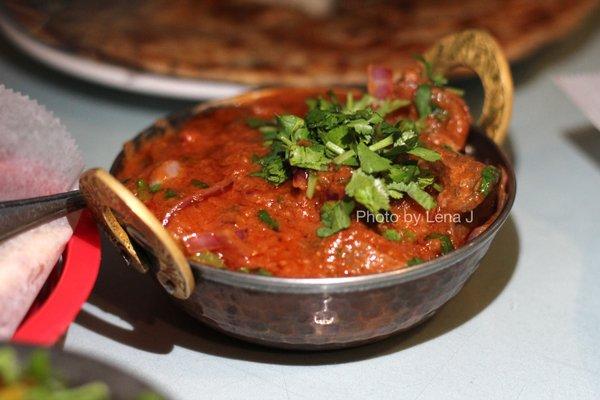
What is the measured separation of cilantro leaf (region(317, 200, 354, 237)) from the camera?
1.64 metres

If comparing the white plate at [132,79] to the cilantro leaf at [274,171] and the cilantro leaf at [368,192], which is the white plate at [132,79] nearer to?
the cilantro leaf at [274,171]

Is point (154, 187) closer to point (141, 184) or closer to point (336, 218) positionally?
point (141, 184)

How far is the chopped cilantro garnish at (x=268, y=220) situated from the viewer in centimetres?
168

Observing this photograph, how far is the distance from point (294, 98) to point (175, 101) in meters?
0.85

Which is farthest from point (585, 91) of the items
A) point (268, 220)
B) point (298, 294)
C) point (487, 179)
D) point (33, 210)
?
point (33, 210)

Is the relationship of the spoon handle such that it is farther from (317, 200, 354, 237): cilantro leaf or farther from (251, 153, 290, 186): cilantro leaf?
(317, 200, 354, 237): cilantro leaf

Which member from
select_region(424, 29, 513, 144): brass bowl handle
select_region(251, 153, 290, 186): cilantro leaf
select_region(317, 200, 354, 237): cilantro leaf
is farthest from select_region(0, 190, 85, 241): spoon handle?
select_region(424, 29, 513, 144): brass bowl handle

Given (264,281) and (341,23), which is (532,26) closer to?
(341,23)

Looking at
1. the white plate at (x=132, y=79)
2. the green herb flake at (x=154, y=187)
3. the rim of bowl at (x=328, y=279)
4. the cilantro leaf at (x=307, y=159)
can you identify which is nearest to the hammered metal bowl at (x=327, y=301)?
the rim of bowl at (x=328, y=279)

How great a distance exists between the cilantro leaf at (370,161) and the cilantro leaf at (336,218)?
9cm

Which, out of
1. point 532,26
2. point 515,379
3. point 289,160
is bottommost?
point 515,379

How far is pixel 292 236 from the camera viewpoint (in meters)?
1.67

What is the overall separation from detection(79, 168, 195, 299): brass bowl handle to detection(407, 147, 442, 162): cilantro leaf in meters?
0.59

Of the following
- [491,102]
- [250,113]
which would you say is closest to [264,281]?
[250,113]
